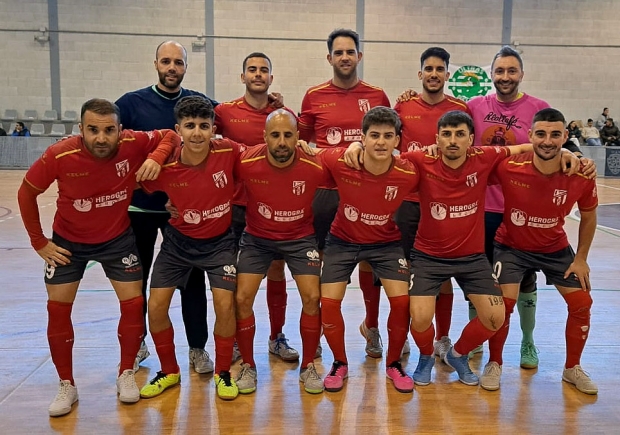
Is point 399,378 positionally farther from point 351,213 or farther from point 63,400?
point 63,400

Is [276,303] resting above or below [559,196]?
below

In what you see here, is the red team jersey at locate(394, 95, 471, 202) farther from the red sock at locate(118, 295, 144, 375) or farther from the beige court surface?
the red sock at locate(118, 295, 144, 375)

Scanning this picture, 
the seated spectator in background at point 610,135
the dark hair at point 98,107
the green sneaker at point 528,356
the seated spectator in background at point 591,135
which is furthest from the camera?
the seated spectator in background at point 610,135

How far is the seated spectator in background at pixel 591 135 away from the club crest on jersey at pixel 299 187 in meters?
16.1

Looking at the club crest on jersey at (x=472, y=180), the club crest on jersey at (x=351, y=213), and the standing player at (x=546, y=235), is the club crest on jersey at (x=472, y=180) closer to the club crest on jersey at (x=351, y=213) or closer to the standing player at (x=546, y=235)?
the standing player at (x=546, y=235)

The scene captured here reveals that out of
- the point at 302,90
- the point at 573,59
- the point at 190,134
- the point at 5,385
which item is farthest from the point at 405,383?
the point at 573,59

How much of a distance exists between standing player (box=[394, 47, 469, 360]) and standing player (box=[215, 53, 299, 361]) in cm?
96

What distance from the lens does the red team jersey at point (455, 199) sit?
11.8 ft

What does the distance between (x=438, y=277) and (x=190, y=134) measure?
1.79 m

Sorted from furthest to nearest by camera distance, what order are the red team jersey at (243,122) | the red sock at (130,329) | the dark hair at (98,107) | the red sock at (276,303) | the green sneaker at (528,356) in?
the red sock at (276,303), the red team jersey at (243,122), the green sneaker at (528,356), the red sock at (130,329), the dark hair at (98,107)

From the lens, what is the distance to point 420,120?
13.1 feet

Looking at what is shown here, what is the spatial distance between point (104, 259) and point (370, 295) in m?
1.88

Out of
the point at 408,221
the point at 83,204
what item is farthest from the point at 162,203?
the point at 408,221

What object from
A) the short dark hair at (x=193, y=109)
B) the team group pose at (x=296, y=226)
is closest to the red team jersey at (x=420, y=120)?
the team group pose at (x=296, y=226)
